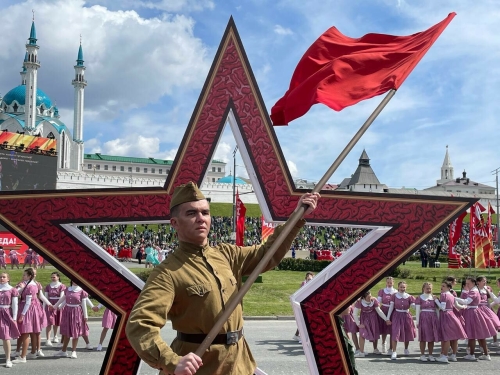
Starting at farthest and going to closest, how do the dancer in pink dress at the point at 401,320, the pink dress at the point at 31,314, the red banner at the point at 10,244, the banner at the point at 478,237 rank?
the red banner at the point at 10,244 < the banner at the point at 478,237 < the dancer in pink dress at the point at 401,320 < the pink dress at the point at 31,314

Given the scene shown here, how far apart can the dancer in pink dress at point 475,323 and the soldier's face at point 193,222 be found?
8.97m

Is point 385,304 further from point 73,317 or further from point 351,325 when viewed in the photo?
point 73,317

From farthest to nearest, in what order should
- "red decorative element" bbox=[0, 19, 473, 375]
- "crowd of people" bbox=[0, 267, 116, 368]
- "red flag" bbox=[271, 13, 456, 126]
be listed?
"crowd of people" bbox=[0, 267, 116, 368] → "red decorative element" bbox=[0, 19, 473, 375] → "red flag" bbox=[271, 13, 456, 126]

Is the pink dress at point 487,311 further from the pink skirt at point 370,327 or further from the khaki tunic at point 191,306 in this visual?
the khaki tunic at point 191,306

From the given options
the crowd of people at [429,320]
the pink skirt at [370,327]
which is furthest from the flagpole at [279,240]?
the pink skirt at [370,327]

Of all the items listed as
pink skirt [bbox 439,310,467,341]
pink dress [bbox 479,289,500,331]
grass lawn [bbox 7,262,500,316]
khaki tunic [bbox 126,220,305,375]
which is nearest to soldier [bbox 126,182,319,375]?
khaki tunic [bbox 126,220,305,375]

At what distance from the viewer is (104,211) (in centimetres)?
650

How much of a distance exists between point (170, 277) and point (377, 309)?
8.46 m

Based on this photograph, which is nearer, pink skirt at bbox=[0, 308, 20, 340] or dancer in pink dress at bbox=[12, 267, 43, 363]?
pink skirt at bbox=[0, 308, 20, 340]

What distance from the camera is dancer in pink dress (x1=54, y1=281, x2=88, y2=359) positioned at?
1064cm

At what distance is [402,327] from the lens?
1113cm

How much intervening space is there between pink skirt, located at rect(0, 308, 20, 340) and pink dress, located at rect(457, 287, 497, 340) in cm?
862

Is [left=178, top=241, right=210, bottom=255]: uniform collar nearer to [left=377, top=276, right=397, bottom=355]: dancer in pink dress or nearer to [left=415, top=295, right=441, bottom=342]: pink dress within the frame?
[left=415, top=295, right=441, bottom=342]: pink dress

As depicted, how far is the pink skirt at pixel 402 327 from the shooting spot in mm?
11080
